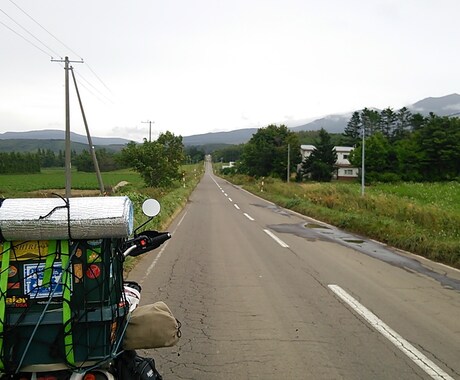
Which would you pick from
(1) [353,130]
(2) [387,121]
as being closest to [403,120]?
(2) [387,121]

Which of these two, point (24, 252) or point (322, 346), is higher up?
point (24, 252)

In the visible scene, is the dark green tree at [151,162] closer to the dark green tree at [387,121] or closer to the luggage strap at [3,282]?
the luggage strap at [3,282]

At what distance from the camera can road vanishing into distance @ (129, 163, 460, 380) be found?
426 cm

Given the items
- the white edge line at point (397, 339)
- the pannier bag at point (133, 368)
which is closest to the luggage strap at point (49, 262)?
the pannier bag at point (133, 368)

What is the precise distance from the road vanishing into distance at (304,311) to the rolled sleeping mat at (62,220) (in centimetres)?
195

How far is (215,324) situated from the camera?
5527 mm

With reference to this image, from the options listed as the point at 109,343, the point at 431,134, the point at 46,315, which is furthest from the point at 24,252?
the point at 431,134

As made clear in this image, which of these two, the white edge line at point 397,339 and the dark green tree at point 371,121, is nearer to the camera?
the white edge line at point 397,339

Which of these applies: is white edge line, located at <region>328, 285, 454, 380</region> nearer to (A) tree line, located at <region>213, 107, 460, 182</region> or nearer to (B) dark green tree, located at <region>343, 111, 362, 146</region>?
(A) tree line, located at <region>213, 107, 460, 182</region>

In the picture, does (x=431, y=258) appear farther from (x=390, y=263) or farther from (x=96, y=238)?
(x=96, y=238)

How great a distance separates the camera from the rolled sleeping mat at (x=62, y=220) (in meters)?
2.61

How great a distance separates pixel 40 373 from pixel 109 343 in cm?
47

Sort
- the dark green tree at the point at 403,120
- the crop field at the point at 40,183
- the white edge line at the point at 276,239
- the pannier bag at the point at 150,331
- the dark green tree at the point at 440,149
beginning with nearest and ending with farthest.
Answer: the pannier bag at the point at 150,331, the white edge line at the point at 276,239, the crop field at the point at 40,183, the dark green tree at the point at 440,149, the dark green tree at the point at 403,120

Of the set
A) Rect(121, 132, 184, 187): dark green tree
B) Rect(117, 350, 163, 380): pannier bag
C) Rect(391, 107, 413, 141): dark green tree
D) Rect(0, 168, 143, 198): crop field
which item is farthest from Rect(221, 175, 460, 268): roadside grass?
Rect(391, 107, 413, 141): dark green tree
